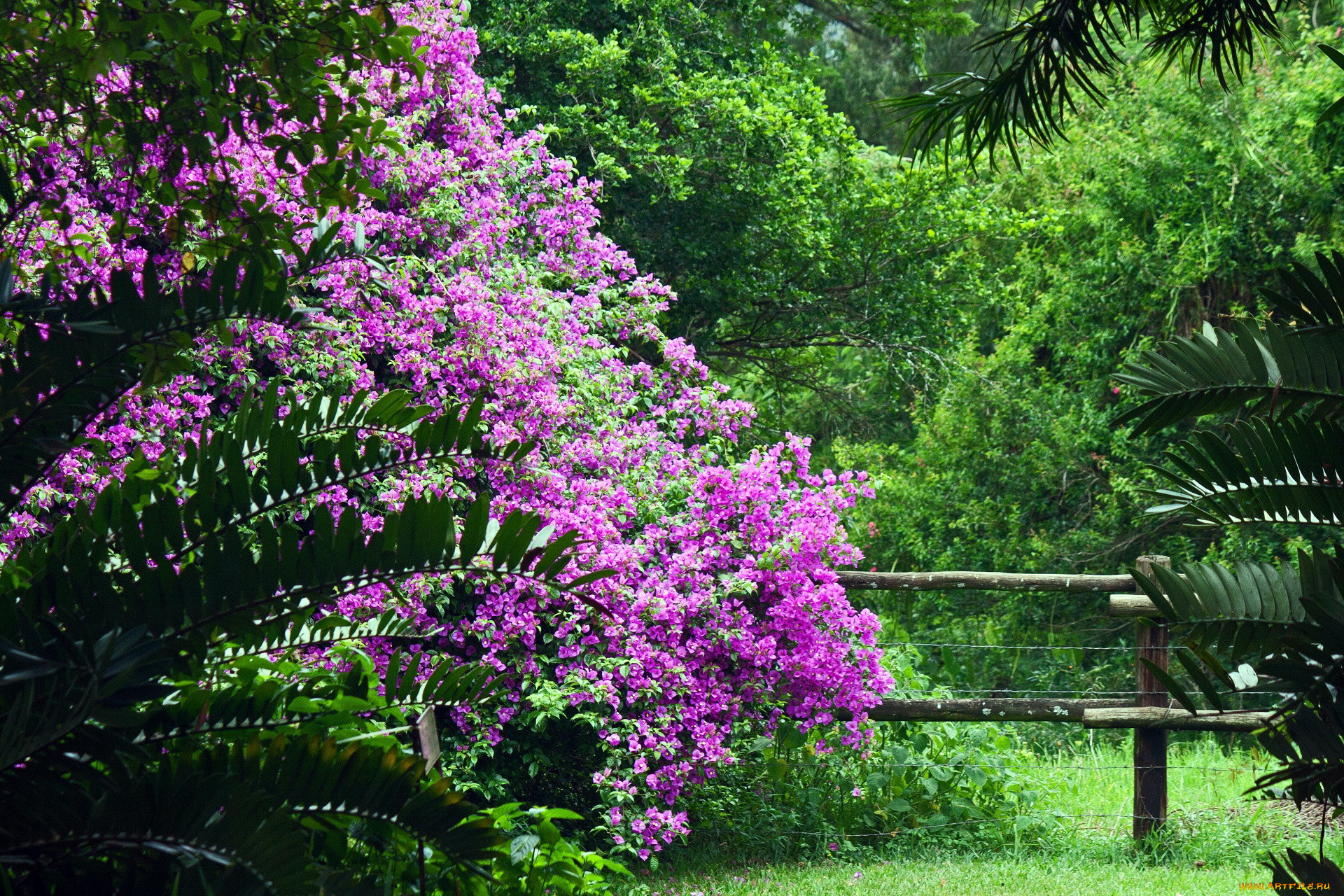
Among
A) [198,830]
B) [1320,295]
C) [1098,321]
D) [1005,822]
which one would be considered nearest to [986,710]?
[1005,822]

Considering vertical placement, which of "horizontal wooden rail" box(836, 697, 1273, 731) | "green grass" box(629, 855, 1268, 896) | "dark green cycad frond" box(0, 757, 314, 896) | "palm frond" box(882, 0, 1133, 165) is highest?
"palm frond" box(882, 0, 1133, 165)

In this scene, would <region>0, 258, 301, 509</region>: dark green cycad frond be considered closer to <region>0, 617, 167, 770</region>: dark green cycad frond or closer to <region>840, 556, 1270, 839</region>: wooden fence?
<region>0, 617, 167, 770</region>: dark green cycad frond

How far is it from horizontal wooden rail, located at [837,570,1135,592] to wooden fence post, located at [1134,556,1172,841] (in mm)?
244

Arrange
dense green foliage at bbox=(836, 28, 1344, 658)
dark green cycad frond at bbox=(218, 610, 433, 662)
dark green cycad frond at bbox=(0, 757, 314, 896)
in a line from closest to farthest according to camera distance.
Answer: dark green cycad frond at bbox=(0, 757, 314, 896) → dark green cycad frond at bbox=(218, 610, 433, 662) → dense green foliage at bbox=(836, 28, 1344, 658)

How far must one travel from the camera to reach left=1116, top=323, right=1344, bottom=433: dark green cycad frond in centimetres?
236

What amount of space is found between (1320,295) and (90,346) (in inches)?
92.1

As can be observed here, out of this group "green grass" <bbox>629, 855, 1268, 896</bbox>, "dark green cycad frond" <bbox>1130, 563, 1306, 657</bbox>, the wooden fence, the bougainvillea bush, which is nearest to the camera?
"dark green cycad frond" <bbox>1130, 563, 1306, 657</bbox>

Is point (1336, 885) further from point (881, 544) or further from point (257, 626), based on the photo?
point (881, 544)

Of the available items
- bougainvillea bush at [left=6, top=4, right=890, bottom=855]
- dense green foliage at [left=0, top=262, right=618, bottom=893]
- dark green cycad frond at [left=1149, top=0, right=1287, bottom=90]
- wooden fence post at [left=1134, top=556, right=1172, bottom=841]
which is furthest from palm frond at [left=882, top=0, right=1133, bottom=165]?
wooden fence post at [left=1134, top=556, right=1172, bottom=841]

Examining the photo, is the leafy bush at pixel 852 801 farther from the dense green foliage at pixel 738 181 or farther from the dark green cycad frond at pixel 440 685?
the dense green foliage at pixel 738 181

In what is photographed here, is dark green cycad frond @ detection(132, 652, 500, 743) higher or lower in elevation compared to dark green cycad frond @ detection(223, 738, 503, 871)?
higher

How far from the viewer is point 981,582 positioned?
210 inches

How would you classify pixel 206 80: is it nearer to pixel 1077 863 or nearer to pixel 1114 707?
pixel 1077 863

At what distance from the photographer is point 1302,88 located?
752 cm
